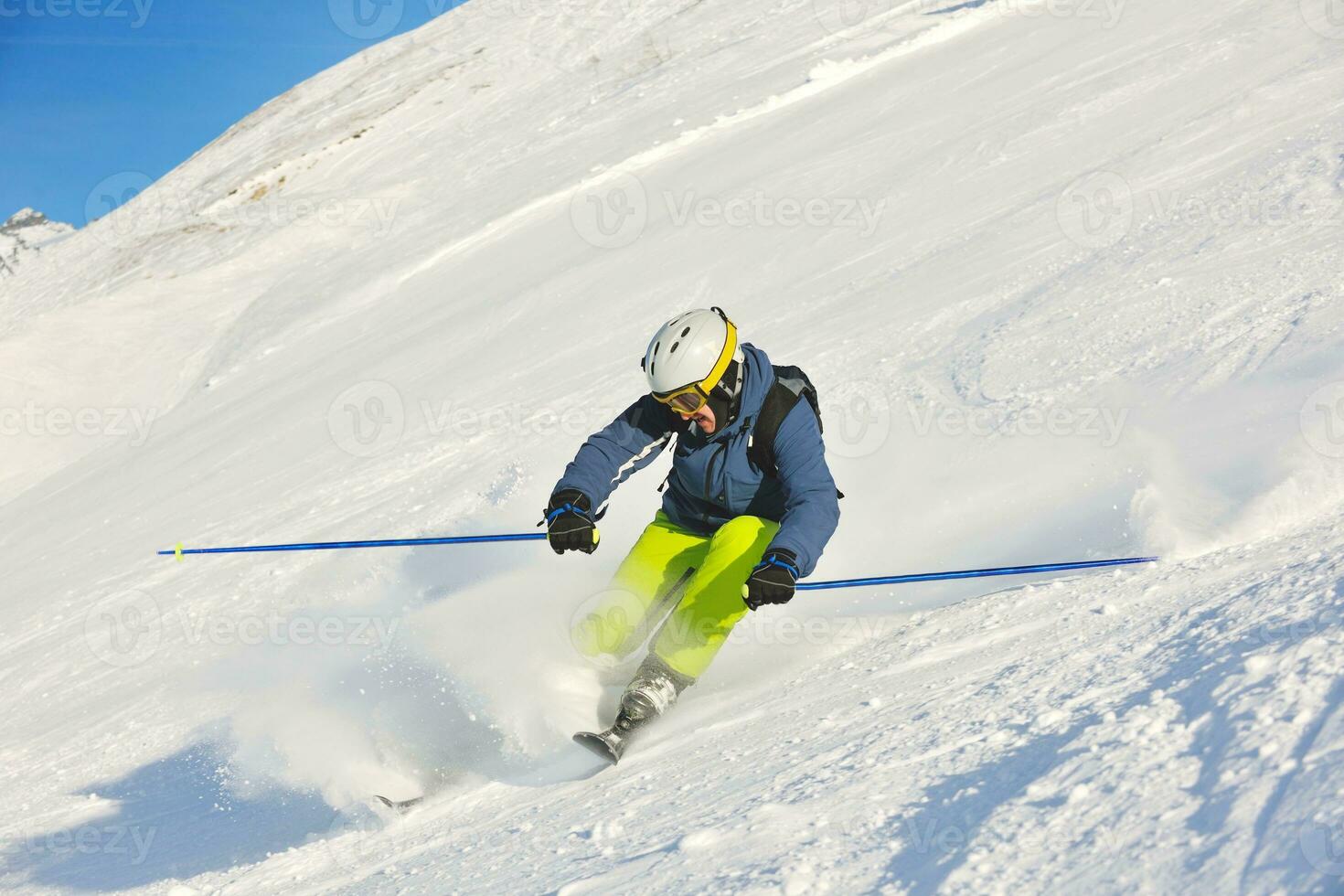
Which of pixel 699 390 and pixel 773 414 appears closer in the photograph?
pixel 699 390

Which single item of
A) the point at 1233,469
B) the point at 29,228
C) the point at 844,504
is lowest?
the point at 1233,469

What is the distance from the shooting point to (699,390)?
425cm

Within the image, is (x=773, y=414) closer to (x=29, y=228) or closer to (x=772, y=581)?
(x=772, y=581)

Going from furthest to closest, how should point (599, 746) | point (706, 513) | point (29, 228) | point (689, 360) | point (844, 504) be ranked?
1. point (29, 228)
2. point (844, 504)
3. point (706, 513)
4. point (689, 360)
5. point (599, 746)

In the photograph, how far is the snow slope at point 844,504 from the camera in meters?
2.60

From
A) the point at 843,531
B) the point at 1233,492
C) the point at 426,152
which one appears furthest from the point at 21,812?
the point at 426,152

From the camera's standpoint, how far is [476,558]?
6.36m

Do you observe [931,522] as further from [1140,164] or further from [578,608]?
[1140,164]

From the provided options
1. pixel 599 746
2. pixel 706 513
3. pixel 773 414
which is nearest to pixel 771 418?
pixel 773 414

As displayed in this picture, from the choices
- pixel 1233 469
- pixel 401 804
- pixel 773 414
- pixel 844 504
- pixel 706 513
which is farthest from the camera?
pixel 844 504

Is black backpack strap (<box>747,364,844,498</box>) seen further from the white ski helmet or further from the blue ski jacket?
the white ski helmet

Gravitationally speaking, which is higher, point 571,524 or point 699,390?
point 699,390

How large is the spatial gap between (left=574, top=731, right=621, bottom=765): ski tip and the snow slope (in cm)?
7

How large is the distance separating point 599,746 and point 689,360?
1.44 m
